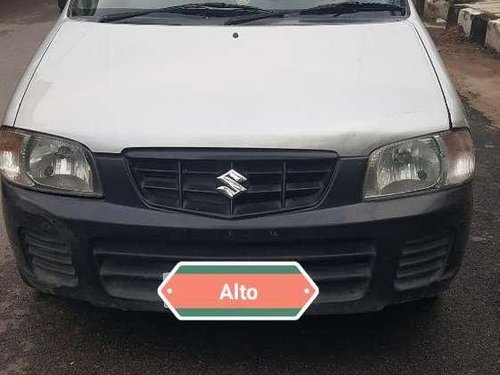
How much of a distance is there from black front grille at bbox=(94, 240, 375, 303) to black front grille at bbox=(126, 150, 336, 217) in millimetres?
138

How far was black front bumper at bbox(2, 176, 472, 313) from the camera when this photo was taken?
2.37 meters

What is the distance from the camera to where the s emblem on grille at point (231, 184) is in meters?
2.35

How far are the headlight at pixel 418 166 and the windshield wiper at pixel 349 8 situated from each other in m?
1.00

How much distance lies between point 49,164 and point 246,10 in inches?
50.7

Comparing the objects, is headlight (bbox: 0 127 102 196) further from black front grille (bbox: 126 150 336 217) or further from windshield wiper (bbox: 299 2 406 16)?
windshield wiper (bbox: 299 2 406 16)

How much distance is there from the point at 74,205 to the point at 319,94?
0.97 m

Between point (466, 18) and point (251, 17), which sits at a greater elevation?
point (251, 17)

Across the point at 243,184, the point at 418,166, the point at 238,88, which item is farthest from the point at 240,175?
the point at 418,166

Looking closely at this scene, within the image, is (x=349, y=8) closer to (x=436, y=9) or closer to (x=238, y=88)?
(x=238, y=88)

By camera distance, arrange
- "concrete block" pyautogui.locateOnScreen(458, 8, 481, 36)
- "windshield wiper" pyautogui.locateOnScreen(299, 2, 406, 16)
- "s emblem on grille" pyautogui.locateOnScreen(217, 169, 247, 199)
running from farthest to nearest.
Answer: "concrete block" pyautogui.locateOnScreen(458, 8, 481, 36) < "windshield wiper" pyautogui.locateOnScreen(299, 2, 406, 16) < "s emblem on grille" pyautogui.locateOnScreen(217, 169, 247, 199)

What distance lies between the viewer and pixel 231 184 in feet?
7.72

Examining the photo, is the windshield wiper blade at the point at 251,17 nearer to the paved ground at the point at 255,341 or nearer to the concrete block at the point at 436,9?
the paved ground at the point at 255,341

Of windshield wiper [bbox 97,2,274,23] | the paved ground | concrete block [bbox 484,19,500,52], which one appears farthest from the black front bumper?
concrete block [bbox 484,19,500,52]

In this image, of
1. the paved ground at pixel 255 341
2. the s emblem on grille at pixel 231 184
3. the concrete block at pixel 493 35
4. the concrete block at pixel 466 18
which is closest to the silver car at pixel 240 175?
the s emblem on grille at pixel 231 184
